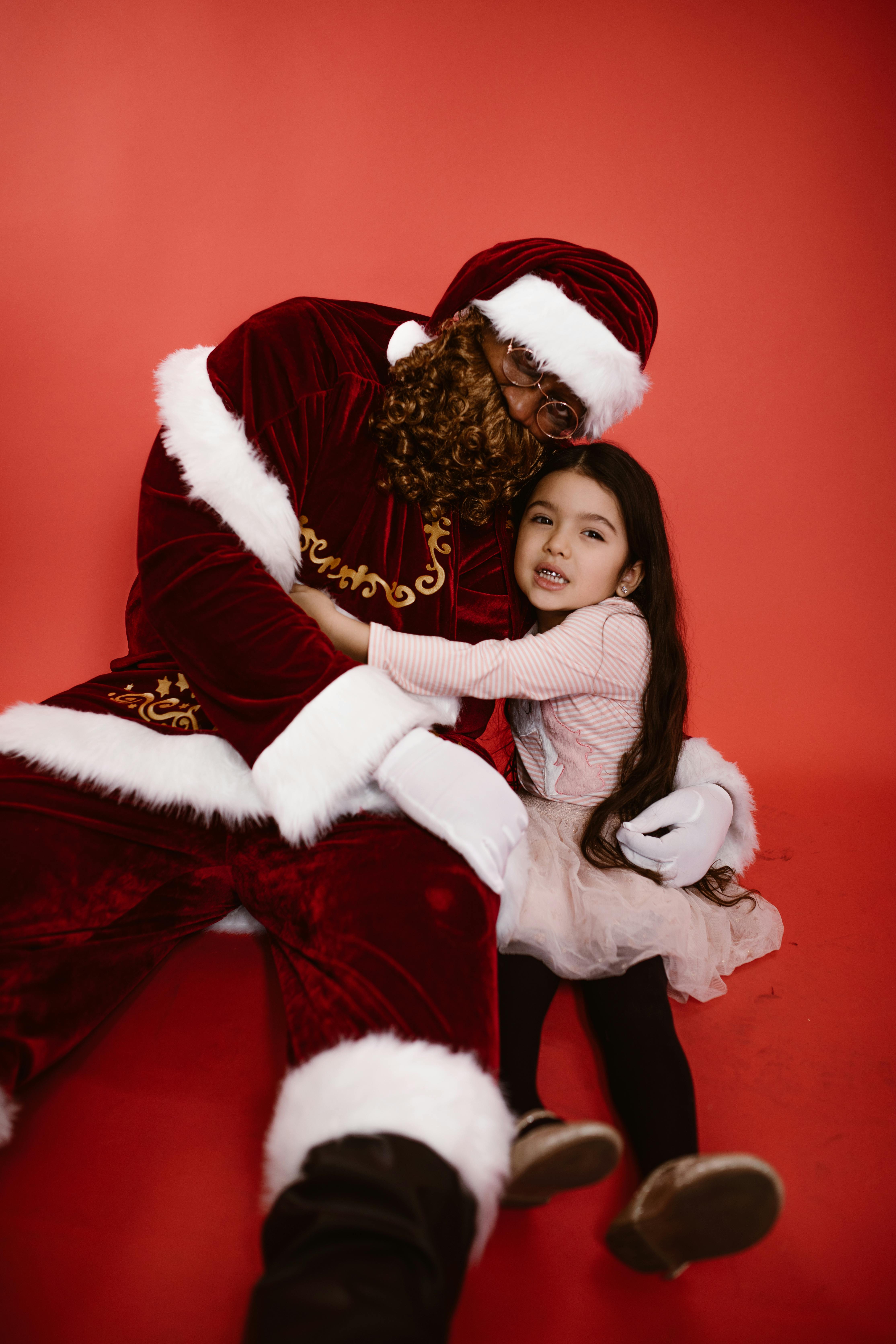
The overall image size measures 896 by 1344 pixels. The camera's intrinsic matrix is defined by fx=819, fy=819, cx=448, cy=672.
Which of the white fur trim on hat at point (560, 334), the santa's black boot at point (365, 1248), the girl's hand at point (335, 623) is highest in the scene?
the white fur trim on hat at point (560, 334)

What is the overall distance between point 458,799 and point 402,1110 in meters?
0.41

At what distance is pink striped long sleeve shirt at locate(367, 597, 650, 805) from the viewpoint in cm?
144

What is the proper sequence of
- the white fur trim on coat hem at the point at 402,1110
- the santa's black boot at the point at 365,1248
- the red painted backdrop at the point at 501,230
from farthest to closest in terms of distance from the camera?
the red painted backdrop at the point at 501,230
the white fur trim on coat hem at the point at 402,1110
the santa's black boot at the point at 365,1248

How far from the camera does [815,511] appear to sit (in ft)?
8.87

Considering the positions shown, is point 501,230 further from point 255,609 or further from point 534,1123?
point 534,1123

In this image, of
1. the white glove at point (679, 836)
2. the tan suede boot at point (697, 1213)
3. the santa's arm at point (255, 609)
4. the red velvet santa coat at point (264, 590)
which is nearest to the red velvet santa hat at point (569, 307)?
the red velvet santa coat at point (264, 590)

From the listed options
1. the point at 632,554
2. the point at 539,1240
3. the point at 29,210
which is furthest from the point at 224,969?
the point at 29,210

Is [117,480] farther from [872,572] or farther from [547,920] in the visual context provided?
[872,572]

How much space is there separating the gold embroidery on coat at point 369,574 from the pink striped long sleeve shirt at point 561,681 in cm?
9

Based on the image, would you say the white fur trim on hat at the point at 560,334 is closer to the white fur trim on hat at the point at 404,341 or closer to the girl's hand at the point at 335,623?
the white fur trim on hat at the point at 404,341

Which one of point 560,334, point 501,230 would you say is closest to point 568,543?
point 560,334

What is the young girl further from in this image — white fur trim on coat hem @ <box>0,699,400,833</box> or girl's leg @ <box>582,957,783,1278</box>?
white fur trim on coat hem @ <box>0,699,400,833</box>

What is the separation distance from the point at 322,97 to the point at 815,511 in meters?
1.95

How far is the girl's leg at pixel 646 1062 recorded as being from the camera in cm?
109
